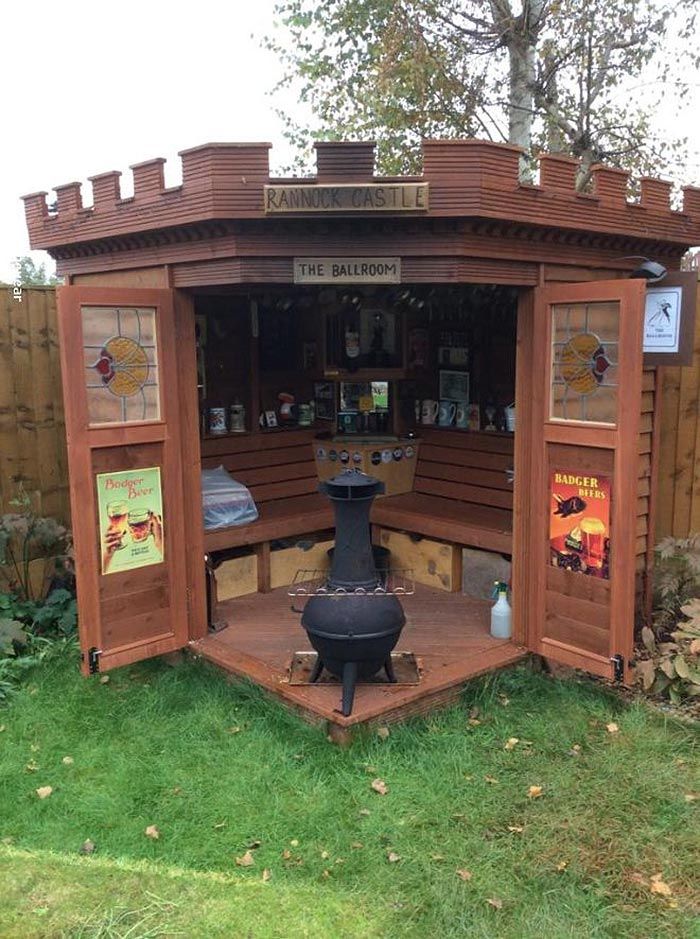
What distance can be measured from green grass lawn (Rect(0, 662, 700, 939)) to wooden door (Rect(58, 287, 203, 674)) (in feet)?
1.63

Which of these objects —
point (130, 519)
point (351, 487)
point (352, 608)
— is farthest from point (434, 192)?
point (130, 519)

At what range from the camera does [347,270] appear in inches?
174

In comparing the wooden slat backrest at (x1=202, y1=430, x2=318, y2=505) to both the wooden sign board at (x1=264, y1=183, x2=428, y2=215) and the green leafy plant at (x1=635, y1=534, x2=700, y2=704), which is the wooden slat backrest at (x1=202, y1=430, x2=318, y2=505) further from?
the green leafy plant at (x1=635, y1=534, x2=700, y2=704)

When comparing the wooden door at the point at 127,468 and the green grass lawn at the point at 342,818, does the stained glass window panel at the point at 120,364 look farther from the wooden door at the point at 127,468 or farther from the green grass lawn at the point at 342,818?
the green grass lawn at the point at 342,818

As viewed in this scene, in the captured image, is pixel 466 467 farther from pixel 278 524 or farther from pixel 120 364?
pixel 120 364

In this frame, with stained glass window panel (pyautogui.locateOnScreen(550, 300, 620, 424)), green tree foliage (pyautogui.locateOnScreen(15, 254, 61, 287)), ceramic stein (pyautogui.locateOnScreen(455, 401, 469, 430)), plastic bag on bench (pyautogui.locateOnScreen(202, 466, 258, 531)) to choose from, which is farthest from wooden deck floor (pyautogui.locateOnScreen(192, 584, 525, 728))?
green tree foliage (pyautogui.locateOnScreen(15, 254, 61, 287))

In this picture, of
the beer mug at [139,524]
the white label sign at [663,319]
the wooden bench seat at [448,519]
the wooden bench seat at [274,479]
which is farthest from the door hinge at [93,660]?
the white label sign at [663,319]

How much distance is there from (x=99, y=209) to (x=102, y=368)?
1285 millimetres

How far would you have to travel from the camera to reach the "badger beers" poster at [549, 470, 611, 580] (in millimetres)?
4489

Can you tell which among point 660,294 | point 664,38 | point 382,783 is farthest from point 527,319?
point 664,38

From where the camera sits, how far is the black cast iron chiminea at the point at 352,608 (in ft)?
14.1

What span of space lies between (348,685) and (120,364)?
2335mm

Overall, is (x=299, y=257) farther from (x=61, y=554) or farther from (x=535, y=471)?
(x=61, y=554)

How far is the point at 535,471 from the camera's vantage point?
4867mm
